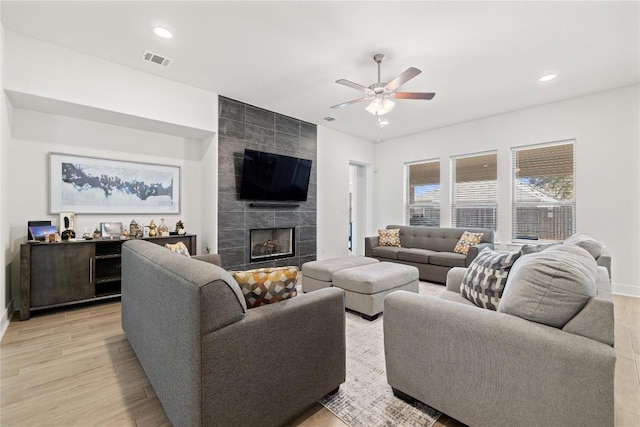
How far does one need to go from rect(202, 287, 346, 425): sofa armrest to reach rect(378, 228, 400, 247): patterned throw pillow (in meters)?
3.95

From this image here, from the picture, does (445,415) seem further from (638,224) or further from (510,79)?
(638,224)

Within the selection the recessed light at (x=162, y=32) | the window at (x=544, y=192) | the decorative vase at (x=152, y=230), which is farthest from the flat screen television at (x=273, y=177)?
the window at (x=544, y=192)

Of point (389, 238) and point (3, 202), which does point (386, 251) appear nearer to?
point (389, 238)

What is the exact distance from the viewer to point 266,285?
4.93ft

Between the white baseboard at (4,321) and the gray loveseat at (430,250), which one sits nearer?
the white baseboard at (4,321)

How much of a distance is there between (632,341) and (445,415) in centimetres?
226

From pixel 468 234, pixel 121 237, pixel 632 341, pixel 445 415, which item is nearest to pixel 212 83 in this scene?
pixel 121 237

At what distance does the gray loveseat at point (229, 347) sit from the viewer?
1118 mm

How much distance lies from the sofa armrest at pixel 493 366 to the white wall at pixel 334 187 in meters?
4.14

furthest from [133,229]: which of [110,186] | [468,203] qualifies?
[468,203]

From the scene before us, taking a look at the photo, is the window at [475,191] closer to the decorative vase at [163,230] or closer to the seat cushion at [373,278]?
the seat cushion at [373,278]

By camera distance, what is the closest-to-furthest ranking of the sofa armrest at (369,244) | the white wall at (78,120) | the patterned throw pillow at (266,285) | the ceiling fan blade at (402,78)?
the patterned throw pillow at (266,285)
the ceiling fan blade at (402,78)
the white wall at (78,120)
the sofa armrest at (369,244)

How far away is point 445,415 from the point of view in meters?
1.54

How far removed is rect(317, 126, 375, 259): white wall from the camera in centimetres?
573
